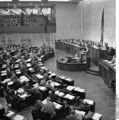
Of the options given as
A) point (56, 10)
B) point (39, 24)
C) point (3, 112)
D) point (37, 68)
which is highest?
point (56, 10)

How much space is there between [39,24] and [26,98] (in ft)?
51.5

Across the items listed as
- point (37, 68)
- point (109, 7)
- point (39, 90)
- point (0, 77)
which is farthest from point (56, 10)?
point (39, 90)

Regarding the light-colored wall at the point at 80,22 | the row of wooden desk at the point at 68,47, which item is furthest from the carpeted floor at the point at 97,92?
the row of wooden desk at the point at 68,47

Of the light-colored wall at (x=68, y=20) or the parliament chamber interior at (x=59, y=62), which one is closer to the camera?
the parliament chamber interior at (x=59, y=62)

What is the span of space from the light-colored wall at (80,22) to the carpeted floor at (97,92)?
463 centimetres

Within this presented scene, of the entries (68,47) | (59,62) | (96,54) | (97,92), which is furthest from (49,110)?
(68,47)

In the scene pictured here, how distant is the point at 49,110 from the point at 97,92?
4367 mm

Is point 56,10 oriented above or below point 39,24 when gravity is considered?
above

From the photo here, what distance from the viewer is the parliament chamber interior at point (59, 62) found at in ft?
26.8

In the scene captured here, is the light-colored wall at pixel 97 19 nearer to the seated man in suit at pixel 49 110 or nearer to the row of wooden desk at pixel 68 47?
the row of wooden desk at pixel 68 47

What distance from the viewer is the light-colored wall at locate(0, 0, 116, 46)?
58.0 feet

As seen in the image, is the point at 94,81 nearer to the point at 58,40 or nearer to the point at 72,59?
the point at 72,59

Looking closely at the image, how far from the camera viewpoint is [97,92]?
1080 cm

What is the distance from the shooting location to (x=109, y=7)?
17125 mm
